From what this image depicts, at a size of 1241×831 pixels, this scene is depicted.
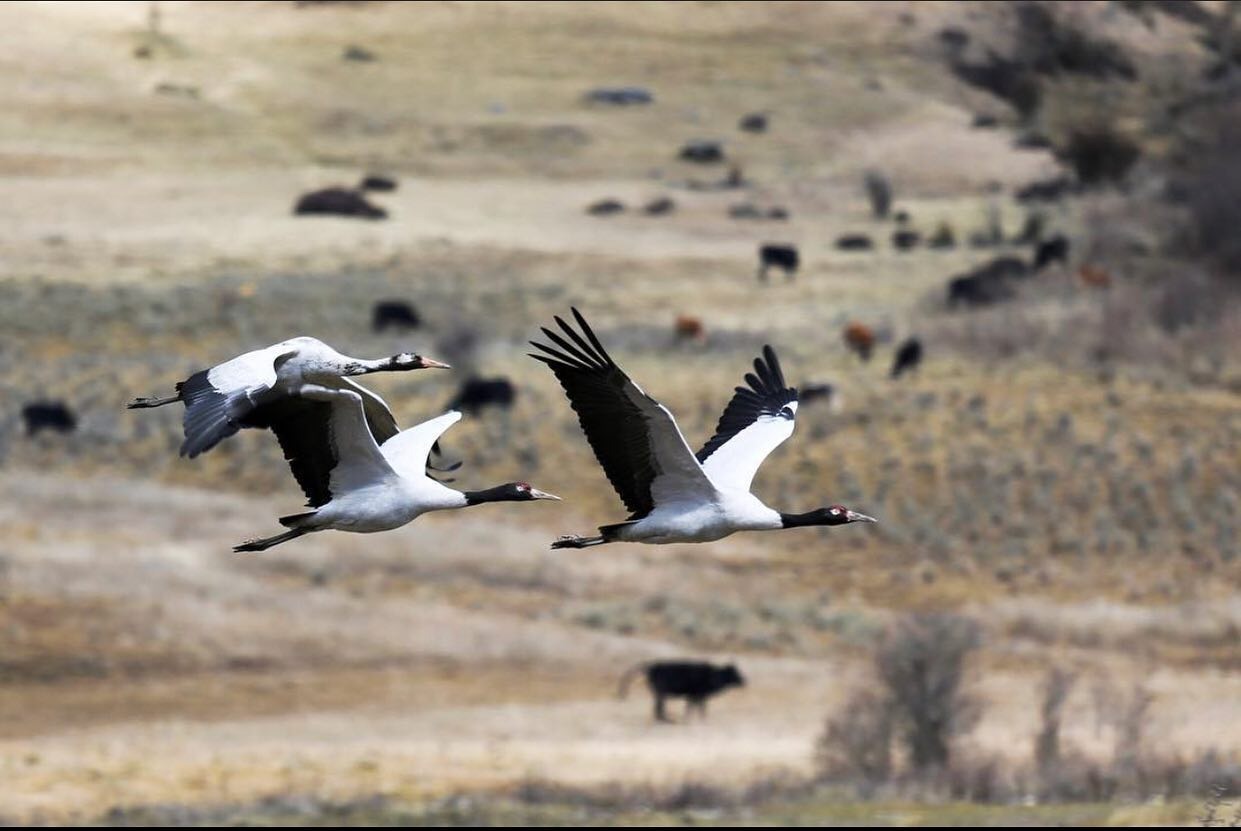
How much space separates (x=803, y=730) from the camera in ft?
139

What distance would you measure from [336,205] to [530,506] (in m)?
28.9

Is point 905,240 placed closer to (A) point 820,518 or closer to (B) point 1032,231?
(B) point 1032,231

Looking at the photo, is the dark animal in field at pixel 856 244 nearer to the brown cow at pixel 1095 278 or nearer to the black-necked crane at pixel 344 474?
the brown cow at pixel 1095 278

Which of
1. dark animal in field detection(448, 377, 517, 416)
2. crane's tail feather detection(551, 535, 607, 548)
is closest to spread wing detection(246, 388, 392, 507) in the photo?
crane's tail feather detection(551, 535, 607, 548)

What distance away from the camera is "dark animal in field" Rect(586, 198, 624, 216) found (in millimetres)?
83312

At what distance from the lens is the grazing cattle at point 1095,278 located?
67.2m

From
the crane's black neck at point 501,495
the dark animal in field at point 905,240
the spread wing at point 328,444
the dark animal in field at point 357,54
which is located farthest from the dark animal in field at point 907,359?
the spread wing at point 328,444

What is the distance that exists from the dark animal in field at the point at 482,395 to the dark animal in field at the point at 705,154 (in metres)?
41.7

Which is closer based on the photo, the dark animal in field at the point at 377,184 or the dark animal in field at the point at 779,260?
the dark animal in field at the point at 779,260

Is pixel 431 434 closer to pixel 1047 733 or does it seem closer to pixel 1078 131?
pixel 1047 733

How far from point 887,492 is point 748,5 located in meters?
11.5

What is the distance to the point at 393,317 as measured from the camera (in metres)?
62.7

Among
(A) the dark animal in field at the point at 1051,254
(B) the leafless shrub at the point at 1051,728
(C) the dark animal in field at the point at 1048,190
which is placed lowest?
(B) the leafless shrub at the point at 1051,728

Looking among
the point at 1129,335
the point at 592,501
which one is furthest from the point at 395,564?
the point at 1129,335
